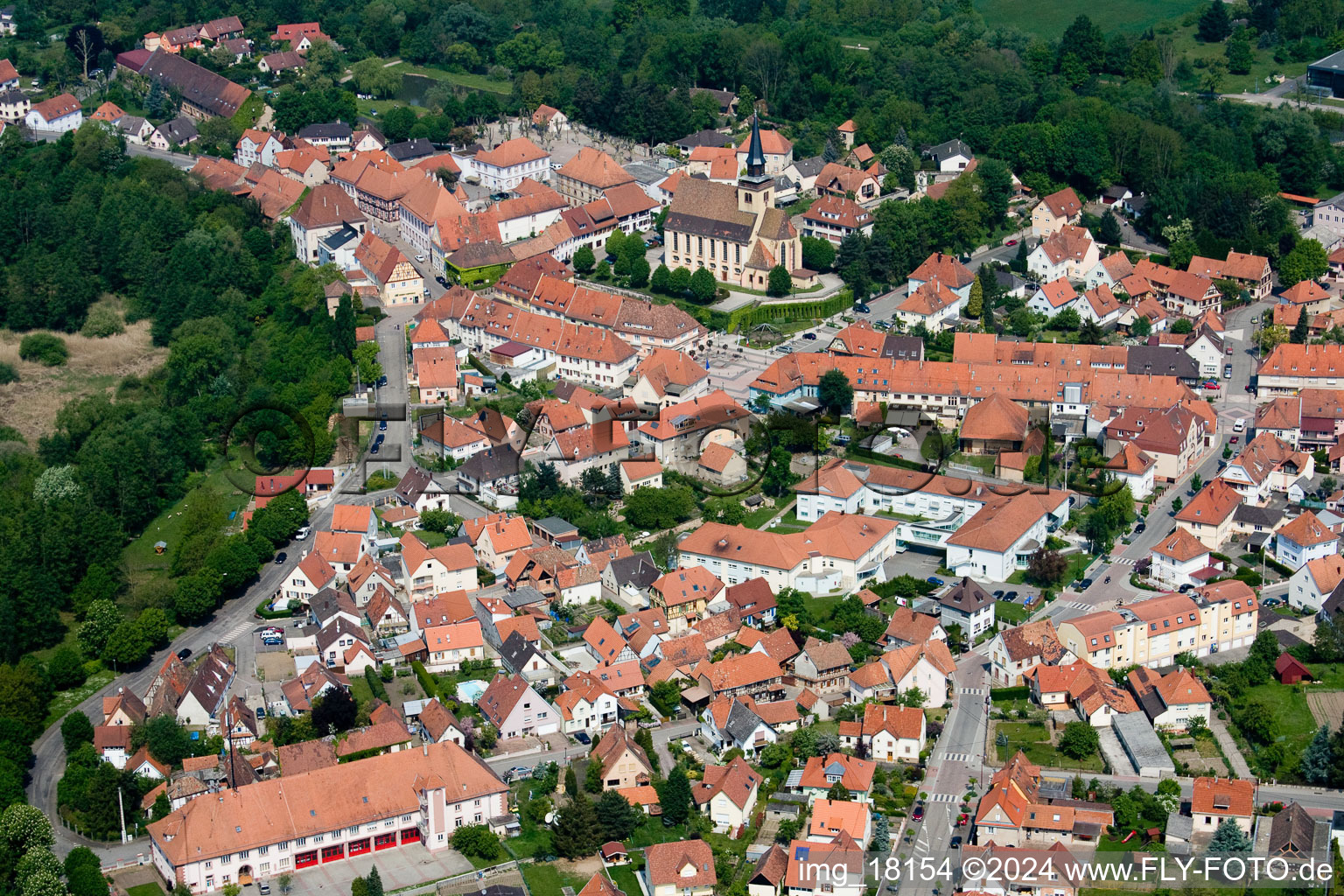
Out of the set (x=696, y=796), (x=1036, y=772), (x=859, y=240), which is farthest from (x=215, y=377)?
(x=1036, y=772)

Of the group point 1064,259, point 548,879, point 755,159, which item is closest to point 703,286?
point 755,159

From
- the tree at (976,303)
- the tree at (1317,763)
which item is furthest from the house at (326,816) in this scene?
the tree at (976,303)

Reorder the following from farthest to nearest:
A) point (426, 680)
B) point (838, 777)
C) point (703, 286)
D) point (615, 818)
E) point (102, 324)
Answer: point (102, 324), point (703, 286), point (426, 680), point (838, 777), point (615, 818)

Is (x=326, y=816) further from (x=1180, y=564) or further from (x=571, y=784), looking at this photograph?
(x=1180, y=564)

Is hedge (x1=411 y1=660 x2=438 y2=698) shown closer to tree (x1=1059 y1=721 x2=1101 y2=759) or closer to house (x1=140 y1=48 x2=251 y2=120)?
tree (x1=1059 y1=721 x2=1101 y2=759)

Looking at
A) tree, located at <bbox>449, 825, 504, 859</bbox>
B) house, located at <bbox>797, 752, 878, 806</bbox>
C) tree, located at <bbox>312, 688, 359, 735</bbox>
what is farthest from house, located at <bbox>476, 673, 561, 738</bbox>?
house, located at <bbox>797, 752, 878, 806</bbox>

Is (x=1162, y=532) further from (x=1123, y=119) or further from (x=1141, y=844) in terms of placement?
(x=1123, y=119)
